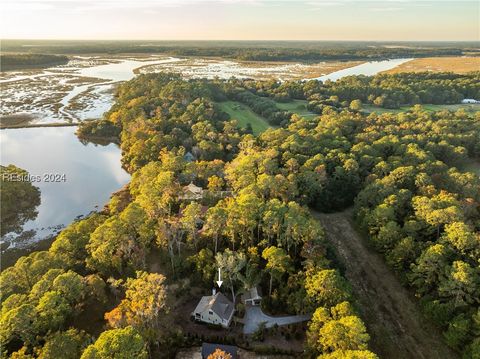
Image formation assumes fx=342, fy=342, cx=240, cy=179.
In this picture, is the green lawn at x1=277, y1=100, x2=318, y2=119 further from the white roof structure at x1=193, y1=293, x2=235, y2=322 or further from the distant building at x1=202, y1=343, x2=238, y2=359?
the distant building at x1=202, y1=343, x2=238, y2=359

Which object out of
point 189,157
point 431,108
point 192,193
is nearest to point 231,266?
point 192,193

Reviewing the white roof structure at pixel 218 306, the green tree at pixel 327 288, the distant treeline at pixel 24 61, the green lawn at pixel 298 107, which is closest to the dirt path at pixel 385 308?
the green tree at pixel 327 288

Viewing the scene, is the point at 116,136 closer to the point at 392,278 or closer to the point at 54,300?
the point at 54,300

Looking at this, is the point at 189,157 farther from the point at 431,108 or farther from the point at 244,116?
the point at 431,108

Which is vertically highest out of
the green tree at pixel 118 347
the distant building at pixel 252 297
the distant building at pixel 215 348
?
the green tree at pixel 118 347

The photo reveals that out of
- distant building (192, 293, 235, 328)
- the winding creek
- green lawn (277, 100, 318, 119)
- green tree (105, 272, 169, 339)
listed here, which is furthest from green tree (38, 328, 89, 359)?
green lawn (277, 100, 318, 119)

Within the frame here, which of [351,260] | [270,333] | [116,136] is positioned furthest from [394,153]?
[116,136]

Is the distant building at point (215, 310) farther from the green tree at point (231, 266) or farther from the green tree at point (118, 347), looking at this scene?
the green tree at point (118, 347)
